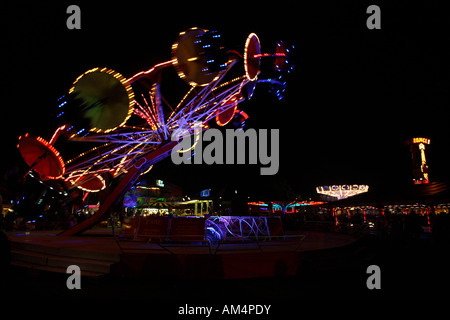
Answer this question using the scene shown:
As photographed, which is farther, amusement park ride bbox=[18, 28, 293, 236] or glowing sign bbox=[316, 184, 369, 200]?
glowing sign bbox=[316, 184, 369, 200]

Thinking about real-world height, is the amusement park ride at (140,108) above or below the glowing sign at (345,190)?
above

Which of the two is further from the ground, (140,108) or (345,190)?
(140,108)

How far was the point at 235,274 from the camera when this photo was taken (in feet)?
29.5

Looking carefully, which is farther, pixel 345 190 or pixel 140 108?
pixel 345 190

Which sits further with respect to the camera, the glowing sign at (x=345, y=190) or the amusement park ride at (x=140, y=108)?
the glowing sign at (x=345, y=190)

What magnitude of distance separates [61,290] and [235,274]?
4.53 meters

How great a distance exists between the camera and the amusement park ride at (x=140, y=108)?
46.2 ft

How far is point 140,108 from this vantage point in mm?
18000

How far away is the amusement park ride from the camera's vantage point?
14070 millimetres

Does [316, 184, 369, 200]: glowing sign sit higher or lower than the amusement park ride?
lower

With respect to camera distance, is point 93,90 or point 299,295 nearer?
point 299,295
